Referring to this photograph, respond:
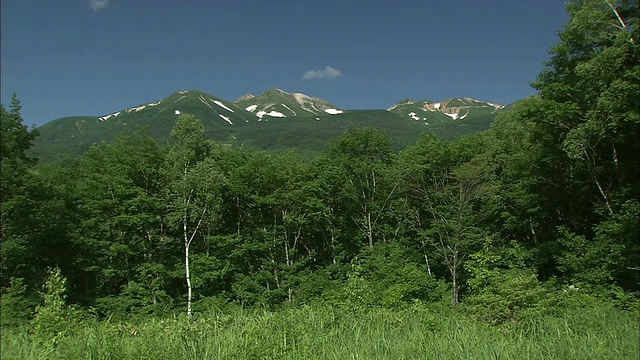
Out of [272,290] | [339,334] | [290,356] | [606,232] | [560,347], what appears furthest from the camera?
[272,290]

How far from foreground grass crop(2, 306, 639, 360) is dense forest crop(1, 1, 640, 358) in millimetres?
4290

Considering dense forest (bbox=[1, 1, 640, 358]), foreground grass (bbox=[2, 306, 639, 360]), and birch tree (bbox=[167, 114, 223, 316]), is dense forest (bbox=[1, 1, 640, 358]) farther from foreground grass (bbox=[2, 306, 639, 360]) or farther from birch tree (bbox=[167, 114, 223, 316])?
foreground grass (bbox=[2, 306, 639, 360])

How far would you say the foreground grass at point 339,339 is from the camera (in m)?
3.25

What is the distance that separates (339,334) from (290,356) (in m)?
0.81

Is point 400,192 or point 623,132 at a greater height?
point 623,132

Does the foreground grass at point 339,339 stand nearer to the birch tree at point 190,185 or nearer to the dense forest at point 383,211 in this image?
the dense forest at point 383,211

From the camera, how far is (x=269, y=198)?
75.6ft

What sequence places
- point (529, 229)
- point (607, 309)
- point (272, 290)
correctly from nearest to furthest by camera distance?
point (607, 309), point (529, 229), point (272, 290)

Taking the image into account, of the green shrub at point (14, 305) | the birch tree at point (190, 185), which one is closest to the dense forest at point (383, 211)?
the birch tree at point (190, 185)

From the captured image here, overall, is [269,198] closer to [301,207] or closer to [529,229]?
[301,207]

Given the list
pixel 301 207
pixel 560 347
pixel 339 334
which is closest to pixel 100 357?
pixel 339 334

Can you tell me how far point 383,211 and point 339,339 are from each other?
22159 millimetres

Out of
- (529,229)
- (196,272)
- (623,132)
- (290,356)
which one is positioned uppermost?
(623,132)

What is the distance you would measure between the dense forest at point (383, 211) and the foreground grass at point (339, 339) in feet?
14.1
